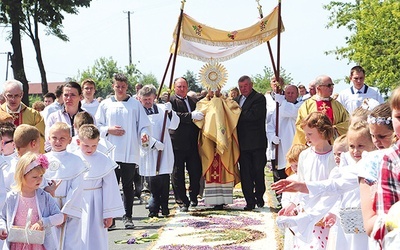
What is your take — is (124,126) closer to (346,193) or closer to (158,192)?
(158,192)

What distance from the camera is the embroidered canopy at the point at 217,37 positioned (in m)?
13.3

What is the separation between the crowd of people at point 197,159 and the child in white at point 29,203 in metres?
0.01

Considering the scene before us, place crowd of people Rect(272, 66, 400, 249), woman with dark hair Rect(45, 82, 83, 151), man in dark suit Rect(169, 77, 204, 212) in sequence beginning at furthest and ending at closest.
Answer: man in dark suit Rect(169, 77, 204, 212)
woman with dark hair Rect(45, 82, 83, 151)
crowd of people Rect(272, 66, 400, 249)

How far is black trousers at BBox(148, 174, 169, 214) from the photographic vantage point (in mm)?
12203

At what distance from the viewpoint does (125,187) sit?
36.7 feet

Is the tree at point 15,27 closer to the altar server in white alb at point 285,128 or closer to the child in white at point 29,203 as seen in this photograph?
the altar server in white alb at point 285,128

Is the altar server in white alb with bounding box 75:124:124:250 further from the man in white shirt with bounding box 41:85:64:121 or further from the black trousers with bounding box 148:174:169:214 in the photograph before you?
the man in white shirt with bounding box 41:85:64:121

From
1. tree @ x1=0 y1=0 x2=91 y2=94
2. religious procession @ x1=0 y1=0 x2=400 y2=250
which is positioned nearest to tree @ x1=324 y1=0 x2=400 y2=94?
tree @ x1=0 y1=0 x2=91 y2=94

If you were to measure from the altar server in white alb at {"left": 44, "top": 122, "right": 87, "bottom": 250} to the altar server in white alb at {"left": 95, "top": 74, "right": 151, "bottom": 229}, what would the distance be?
3707 millimetres

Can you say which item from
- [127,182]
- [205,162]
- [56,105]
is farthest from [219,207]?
[56,105]

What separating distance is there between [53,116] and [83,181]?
83.8 inches

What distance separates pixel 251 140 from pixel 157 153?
1.59 meters

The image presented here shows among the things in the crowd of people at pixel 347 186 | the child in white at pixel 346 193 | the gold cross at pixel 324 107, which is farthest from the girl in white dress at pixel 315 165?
the gold cross at pixel 324 107

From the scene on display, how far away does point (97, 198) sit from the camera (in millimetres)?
7949
